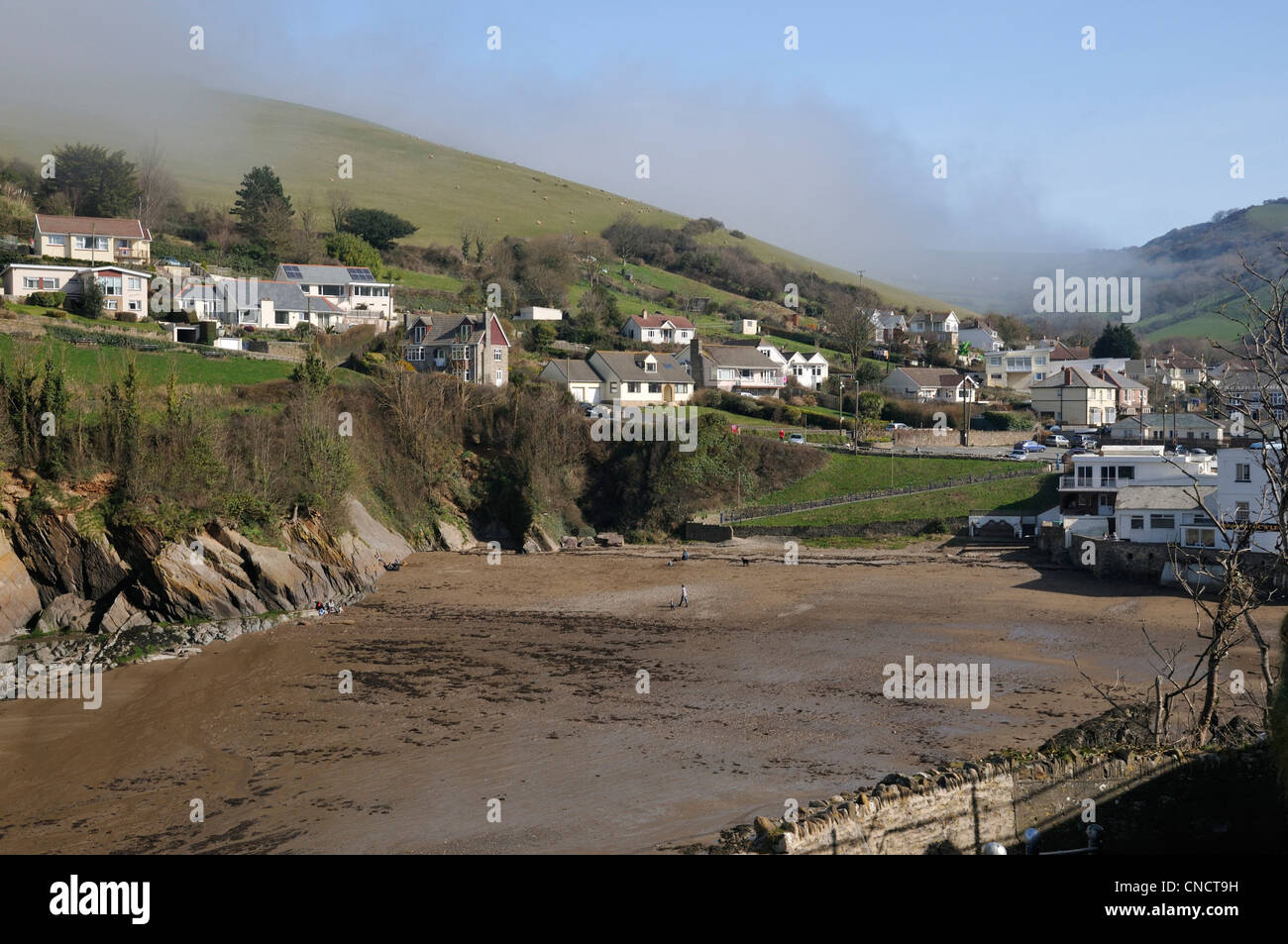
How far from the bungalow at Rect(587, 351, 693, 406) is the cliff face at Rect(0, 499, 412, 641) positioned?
3743 cm

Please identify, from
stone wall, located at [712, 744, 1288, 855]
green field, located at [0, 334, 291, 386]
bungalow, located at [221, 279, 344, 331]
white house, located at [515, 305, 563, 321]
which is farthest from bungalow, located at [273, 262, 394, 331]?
stone wall, located at [712, 744, 1288, 855]

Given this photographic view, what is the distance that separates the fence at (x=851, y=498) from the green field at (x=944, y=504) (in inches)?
21.9

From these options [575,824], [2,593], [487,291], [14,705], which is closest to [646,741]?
[575,824]

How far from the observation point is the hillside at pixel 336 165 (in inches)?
4774

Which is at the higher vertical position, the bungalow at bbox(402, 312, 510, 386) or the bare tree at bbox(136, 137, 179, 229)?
the bare tree at bbox(136, 137, 179, 229)

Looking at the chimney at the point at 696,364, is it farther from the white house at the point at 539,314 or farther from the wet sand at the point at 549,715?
the wet sand at the point at 549,715

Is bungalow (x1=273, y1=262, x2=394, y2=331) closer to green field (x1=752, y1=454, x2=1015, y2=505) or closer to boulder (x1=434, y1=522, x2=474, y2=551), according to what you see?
boulder (x1=434, y1=522, x2=474, y2=551)

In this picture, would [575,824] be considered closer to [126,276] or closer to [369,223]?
[126,276]

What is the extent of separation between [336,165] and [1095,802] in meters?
145

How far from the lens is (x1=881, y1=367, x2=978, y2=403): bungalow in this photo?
80.8 m

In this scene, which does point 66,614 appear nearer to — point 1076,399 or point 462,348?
point 462,348

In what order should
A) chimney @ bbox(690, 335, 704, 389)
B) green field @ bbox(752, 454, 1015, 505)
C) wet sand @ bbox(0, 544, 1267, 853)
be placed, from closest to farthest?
wet sand @ bbox(0, 544, 1267, 853) < green field @ bbox(752, 454, 1015, 505) < chimney @ bbox(690, 335, 704, 389)

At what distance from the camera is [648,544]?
172 ft

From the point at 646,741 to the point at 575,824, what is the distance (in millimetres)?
4690
